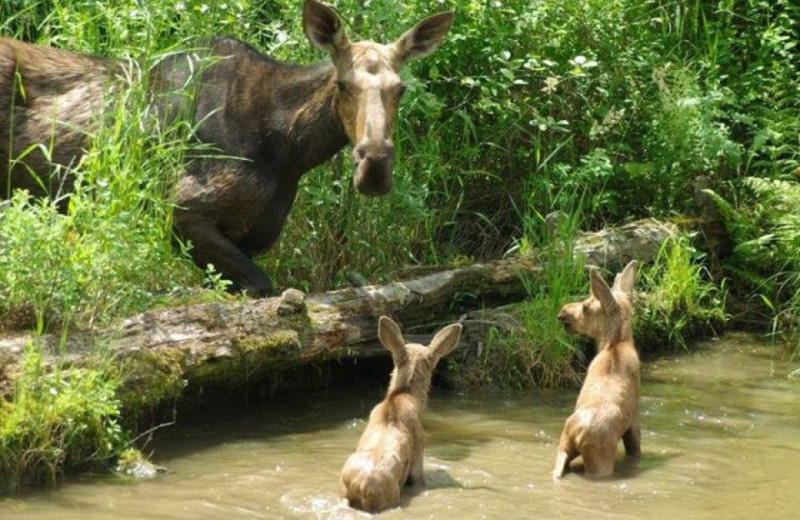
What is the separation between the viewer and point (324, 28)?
30.5 feet

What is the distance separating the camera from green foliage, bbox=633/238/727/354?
10.6m

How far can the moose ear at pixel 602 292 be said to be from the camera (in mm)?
8195

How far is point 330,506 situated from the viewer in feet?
22.6

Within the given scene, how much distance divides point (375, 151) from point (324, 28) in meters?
1.04

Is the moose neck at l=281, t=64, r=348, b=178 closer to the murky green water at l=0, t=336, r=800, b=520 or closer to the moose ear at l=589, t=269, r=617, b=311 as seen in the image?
the murky green water at l=0, t=336, r=800, b=520

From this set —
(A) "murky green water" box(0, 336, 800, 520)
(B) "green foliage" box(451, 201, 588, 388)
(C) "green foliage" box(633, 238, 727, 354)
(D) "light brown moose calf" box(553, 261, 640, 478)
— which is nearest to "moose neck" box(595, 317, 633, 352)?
(D) "light brown moose calf" box(553, 261, 640, 478)

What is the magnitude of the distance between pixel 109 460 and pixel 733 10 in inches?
309

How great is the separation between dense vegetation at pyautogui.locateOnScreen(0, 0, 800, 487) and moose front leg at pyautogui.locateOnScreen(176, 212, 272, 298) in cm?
17

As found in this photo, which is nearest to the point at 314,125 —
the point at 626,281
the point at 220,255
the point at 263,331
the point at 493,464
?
the point at 220,255

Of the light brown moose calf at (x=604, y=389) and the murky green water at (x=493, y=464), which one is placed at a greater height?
the light brown moose calf at (x=604, y=389)

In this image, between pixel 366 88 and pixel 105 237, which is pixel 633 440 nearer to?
pixel 366 88

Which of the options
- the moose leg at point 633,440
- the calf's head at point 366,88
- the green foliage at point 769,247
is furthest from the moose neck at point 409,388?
the green foliage at point 769,247

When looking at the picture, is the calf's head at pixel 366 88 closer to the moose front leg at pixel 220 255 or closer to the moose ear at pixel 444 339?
the moose front leg at pixel 220 255

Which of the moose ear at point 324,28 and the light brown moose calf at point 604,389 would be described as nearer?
the light brown moose calf at point 604,389
